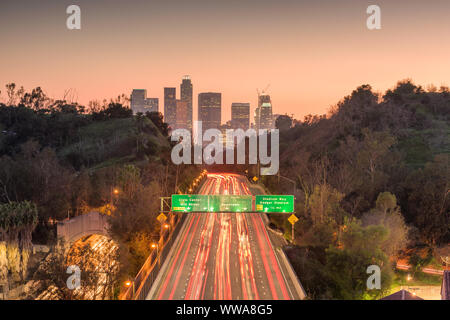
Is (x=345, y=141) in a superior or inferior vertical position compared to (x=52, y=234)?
superior

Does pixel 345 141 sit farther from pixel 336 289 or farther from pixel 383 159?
pixel 336 289

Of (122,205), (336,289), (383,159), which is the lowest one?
(336,289)

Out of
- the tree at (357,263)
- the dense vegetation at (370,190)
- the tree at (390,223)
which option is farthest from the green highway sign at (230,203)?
the tree at (390,223)

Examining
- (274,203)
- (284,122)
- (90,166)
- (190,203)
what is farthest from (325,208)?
(284,122)

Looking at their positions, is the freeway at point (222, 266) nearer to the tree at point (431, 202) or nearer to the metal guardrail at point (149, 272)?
the metal guardrail at point (149, 272)

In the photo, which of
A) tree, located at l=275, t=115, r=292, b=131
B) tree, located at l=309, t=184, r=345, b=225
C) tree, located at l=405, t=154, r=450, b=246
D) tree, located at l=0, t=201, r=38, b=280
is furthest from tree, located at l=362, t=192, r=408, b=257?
tree, located at l=275, t=115, r=292, b=131

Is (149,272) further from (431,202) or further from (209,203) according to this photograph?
(431,202)

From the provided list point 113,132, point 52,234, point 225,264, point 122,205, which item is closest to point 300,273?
point 225,264
